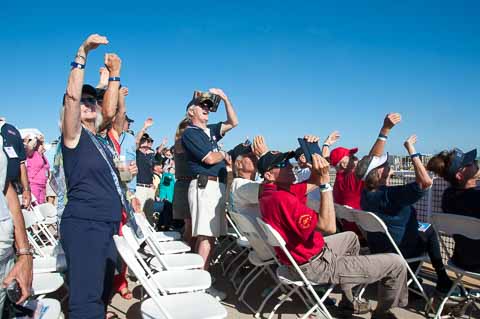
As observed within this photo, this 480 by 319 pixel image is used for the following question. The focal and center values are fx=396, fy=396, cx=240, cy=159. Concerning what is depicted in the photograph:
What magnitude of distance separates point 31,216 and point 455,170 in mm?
4190

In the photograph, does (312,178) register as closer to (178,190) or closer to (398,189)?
(398,189)

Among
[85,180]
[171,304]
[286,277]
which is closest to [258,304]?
[286,277]

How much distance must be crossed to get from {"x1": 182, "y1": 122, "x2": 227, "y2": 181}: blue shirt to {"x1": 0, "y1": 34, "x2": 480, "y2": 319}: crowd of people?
0.04 feet

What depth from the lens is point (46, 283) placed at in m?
2.93

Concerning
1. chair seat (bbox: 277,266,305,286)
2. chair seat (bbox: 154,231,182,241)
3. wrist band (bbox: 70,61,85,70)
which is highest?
wrist band (bbox: 70,61,85,70)

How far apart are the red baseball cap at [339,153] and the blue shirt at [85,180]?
3.23 meters

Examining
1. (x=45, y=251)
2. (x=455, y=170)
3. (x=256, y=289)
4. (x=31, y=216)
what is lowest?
(x=256, y=289)

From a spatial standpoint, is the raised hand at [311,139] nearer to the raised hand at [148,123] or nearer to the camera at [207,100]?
the camera at [207,100]

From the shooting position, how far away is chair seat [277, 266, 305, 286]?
121 inches

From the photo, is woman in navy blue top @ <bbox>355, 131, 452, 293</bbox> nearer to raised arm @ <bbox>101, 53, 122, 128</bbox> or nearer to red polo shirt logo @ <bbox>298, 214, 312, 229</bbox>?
red polo shirt logo @ <bbox>298, 214, 312, 229</bbox>

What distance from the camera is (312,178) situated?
3.53m

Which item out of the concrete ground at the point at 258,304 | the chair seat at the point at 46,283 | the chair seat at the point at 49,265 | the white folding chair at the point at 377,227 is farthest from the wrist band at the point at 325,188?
the chair seat at the point at 49,265

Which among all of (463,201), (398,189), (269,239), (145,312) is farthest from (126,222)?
(463,201)

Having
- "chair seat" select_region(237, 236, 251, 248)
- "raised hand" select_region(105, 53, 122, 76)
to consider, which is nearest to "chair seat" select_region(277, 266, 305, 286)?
"chair seat" select_region(237, 236, 251, 248)
